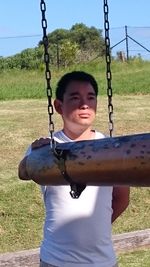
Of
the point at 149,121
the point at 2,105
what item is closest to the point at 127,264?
the point at 149,121

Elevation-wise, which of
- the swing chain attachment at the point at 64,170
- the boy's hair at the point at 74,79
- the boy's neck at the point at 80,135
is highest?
the boy's hair at the point at 74,79

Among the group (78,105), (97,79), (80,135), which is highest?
(78,105)

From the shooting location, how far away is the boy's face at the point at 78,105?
246 cm

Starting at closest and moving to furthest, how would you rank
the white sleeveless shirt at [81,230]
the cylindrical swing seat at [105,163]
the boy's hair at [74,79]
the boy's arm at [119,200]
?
the cylindrical swing seat at [105,163] < the white sleeveless shirt at [81,230] < the boy's hair at [74,79] < the boy's arm at [119,200]

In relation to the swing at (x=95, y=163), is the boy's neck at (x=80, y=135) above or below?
below

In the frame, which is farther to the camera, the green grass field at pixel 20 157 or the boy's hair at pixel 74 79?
the green grass field at pixel 20 157

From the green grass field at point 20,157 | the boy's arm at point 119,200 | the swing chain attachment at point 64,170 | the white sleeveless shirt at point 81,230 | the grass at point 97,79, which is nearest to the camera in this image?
the swing chain attachment at point 64,170

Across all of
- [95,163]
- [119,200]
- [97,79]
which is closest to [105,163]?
[95,163]

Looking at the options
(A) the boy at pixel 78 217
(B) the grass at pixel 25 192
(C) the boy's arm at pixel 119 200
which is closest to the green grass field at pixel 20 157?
(B) the grass at pixel 25 192

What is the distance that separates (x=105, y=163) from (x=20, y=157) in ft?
23.1

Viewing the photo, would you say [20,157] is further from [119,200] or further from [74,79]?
[74,79]

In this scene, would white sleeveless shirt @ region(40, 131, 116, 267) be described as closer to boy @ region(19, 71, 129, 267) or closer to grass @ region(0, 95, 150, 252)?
boy @ region(19, 71, 129, 267)

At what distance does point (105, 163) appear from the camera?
1.40 meters

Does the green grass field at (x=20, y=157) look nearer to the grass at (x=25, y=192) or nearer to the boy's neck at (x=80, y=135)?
the grass at (x=25, y=192)
